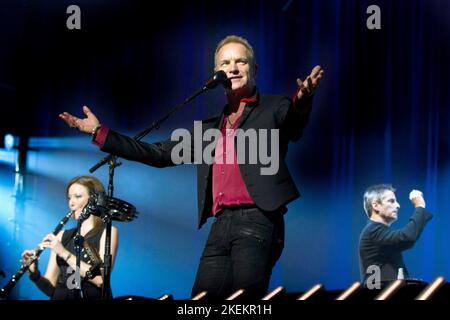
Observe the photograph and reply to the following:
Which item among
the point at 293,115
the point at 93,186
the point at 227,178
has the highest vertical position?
the point at 293,115

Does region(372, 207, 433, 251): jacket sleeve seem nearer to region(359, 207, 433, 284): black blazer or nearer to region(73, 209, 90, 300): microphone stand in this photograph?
region(359, 207, 433, 284): black blazer

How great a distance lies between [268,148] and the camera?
271cm

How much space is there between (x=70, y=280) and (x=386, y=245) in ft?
7.09

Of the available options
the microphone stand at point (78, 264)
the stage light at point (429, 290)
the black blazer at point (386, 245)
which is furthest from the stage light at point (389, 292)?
the black blazer at point (386, 245)

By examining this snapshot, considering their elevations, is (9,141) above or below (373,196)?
above

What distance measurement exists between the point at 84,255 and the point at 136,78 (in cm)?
274

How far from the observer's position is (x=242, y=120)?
283 cm

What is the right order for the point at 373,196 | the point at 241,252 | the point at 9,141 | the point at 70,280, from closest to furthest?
the point at 241,252, the point at 70,280, the point at 373,196, the point at 9,141

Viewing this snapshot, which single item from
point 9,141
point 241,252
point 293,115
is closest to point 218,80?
point 293,115

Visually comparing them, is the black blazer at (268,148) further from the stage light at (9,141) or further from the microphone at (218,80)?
the stage light at (9,141)

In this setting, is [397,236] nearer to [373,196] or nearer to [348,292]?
[373,196]

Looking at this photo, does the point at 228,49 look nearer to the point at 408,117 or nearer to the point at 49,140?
the point at 408,117

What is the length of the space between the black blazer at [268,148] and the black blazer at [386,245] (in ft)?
7.30
